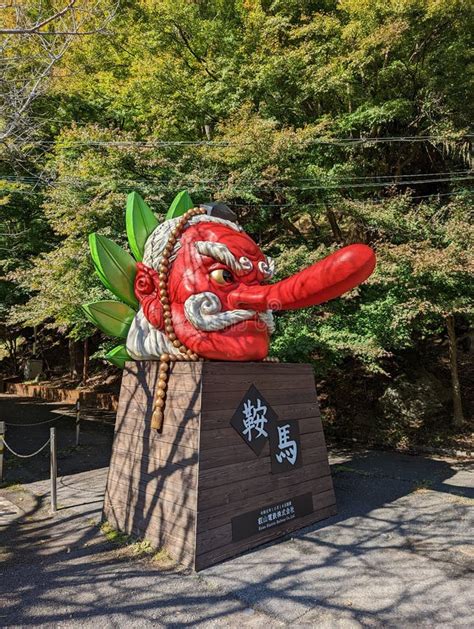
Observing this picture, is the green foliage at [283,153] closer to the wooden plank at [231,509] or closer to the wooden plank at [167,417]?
the wooden plank at [167,417]

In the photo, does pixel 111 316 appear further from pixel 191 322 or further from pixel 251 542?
pixel 251 542

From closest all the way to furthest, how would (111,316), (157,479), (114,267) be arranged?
1. (157,479)
2. (114,267)
3. (111,316)

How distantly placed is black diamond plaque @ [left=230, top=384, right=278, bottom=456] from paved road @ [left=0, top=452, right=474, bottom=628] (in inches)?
41.3

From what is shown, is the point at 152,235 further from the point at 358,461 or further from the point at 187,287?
the point at 358,461

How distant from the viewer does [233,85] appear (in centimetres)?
1147

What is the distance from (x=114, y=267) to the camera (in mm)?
5340

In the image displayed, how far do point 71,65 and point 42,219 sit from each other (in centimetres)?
511

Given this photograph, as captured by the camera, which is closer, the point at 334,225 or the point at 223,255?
the point at 223,255

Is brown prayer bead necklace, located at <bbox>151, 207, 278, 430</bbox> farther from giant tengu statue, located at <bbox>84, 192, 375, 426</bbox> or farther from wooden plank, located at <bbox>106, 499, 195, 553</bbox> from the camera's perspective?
wooden plank, located at <bbox>106, 499, 195, 553</bbox>

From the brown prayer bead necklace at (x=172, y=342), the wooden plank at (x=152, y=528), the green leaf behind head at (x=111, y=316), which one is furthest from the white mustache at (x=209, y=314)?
the wooden plank at (x=152, y=528)

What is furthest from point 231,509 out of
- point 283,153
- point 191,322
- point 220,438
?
point 283,153

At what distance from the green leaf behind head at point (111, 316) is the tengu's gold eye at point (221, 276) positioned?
1.41 metres

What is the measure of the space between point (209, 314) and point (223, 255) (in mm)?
675

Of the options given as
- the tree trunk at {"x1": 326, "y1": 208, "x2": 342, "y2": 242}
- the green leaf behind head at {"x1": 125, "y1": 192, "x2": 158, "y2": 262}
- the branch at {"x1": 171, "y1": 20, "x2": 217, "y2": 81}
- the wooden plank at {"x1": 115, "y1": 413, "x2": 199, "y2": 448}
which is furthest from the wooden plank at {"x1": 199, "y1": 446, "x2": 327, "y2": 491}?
the branch at {"x1": 171, "y1": 20, "x2": 217, "y2": 81}
